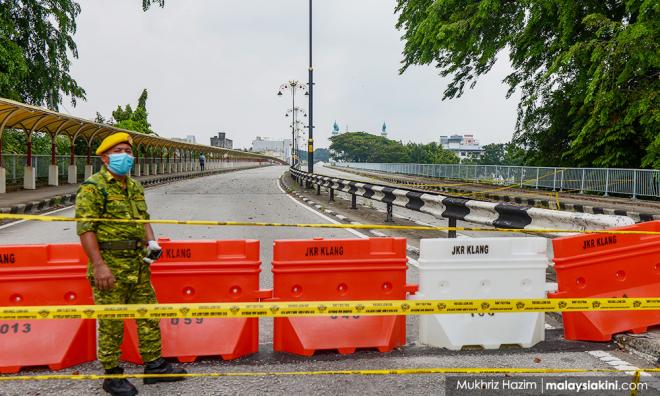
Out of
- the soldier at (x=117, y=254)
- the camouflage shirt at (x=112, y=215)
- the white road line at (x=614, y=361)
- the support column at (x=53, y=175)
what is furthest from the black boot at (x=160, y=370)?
the support column at (x=53, y=175)

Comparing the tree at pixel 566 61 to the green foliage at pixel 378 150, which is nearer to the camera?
the tree at pixel 566 61

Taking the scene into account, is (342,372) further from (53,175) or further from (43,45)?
(43,45)

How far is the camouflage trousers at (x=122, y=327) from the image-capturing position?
3.62 metres

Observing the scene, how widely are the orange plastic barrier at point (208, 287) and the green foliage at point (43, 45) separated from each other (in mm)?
24141

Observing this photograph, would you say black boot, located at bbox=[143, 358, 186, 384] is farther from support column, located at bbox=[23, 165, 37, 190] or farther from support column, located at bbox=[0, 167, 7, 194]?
support column, located at bbox=[23, 165, 37, 190]

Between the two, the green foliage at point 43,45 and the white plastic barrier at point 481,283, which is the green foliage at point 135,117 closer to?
the green foliage at point 43,45

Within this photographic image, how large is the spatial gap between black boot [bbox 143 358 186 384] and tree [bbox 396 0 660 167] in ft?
57.0

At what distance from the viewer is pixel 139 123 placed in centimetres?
5809

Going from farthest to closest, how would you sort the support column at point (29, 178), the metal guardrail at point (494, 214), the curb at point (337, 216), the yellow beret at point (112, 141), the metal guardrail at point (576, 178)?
the support column at point (29, 178)
the metal guardrail at point (576, 178)
the curb at point (337, 216)
the metal guardrail at point (494, 214)
the yellow beret at point (112, 141)

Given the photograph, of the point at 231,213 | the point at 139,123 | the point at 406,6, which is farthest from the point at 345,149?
the point at 231,213

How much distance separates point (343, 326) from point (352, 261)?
525 millimetres

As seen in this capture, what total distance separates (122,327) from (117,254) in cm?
51

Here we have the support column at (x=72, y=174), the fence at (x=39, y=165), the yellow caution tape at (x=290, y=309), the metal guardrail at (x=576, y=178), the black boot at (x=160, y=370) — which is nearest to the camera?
the yellow caution tape at (x=290, y=309)

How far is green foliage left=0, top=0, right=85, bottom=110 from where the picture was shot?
25344 millimetres
